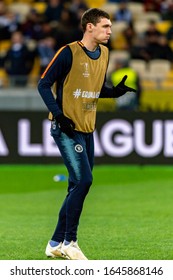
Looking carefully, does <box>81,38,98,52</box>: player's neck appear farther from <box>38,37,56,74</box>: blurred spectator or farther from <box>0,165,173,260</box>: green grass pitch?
<box>38,37,56,74</box>: blurred spectator

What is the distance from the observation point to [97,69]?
9.59 m

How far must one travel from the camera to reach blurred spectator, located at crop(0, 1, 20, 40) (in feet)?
87.6

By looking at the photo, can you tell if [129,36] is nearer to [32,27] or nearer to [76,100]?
[32,27]

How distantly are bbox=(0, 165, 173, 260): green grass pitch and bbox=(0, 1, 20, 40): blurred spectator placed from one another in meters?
6.48

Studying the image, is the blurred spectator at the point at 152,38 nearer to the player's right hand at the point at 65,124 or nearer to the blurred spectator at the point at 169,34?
the blurred spectator at the point at 169,34

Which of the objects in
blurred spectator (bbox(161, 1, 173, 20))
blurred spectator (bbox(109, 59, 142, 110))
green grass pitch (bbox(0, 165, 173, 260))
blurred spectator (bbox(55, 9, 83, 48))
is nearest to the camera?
green grass pitch (bbox(0, 165, 173, 260))

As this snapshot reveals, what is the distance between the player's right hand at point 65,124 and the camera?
30.4ft

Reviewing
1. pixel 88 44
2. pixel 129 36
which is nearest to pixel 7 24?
pixel 129 36

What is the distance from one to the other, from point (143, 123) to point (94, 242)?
10225 mm

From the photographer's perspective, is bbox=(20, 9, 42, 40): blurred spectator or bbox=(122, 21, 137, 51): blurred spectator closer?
bbox=(122, 21, 137, 51): blurred spectator

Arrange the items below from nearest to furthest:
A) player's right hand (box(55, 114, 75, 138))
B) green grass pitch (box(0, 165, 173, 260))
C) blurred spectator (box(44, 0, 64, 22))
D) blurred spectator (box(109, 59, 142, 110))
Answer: player's right hand (box(55, 114, 75, 138)), green grass pitch (box(0, 165, 173, 260)), blurred spectator (box(109, 59, 142, 110)), blurred spectator (box(44, 0, 64, 22))

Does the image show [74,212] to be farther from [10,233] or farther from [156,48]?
[156,48]

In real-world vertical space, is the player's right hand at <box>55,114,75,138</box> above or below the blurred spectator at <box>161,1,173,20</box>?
below

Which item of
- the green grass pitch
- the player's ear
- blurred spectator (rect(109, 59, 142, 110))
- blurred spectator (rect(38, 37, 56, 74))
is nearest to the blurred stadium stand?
blurred spectator (rect(109, 59, 142, 110))
